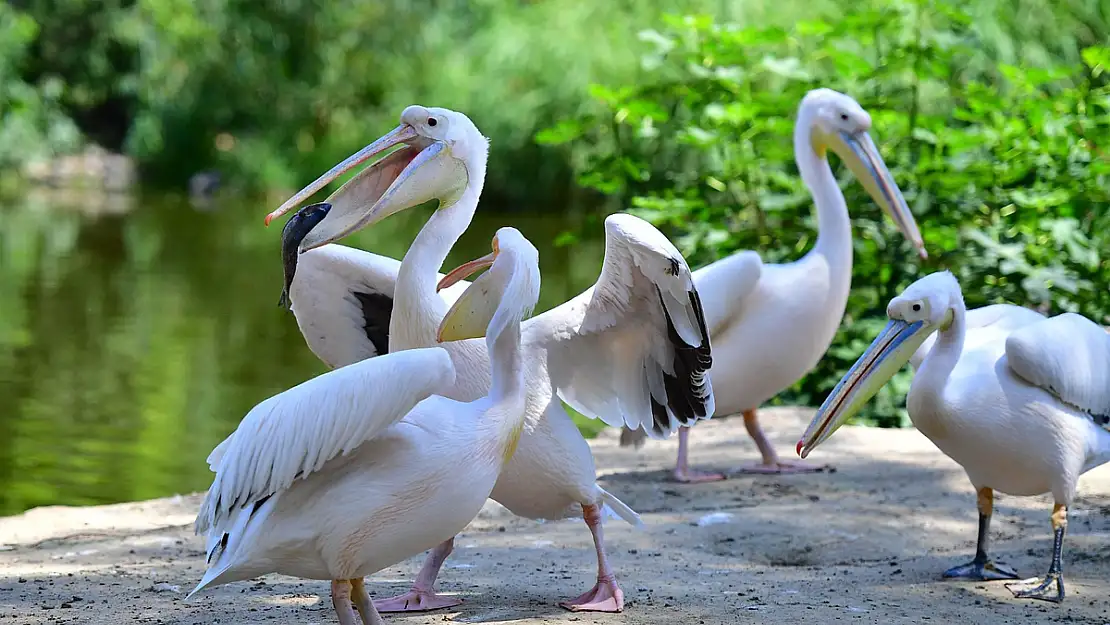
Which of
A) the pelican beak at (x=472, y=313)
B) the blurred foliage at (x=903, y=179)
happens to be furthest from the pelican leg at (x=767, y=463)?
the pelican beak at (x=472, y=313)

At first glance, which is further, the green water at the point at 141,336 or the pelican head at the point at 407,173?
the green water at the point at 141,336

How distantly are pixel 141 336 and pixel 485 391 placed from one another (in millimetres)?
6979

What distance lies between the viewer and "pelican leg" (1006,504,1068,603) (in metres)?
3.56

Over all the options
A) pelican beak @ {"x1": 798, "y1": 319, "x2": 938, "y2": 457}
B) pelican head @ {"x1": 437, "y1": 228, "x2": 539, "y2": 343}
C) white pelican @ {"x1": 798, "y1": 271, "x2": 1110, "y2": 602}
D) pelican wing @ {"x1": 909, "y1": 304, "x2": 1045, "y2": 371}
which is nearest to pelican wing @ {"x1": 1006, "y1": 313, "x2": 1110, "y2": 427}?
white pelican @ {"x1": 798, "y1": 271, "x2": 1110, "y2": 602}

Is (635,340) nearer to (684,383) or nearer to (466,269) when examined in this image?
(684,383)

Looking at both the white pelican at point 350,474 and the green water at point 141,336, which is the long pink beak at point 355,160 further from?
the green water at point 141,336

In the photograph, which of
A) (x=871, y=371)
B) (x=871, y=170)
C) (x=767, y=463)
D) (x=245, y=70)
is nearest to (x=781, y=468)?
(x=767, y=463)

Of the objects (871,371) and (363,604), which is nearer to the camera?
(363,604)

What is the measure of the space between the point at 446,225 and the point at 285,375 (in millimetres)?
5404

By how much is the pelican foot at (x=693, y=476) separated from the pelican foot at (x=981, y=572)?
150 centimetres

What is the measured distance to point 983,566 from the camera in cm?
380

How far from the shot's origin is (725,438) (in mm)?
6402

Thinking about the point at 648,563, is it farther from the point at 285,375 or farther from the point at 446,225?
the point at 285,375

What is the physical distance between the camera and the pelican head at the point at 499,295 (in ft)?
10.1
